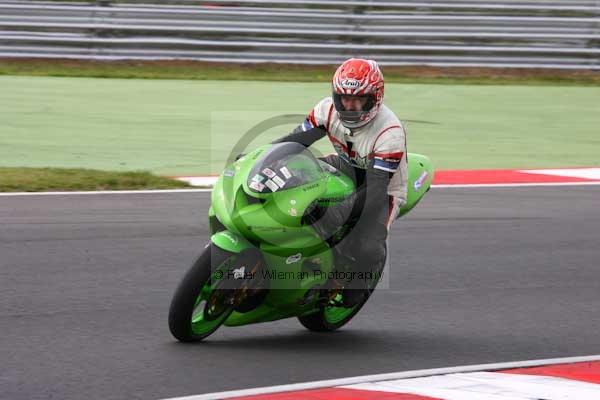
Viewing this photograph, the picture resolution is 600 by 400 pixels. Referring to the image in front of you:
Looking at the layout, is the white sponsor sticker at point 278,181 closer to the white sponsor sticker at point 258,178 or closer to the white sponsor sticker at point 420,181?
the white sponsor sticker at point 258,178

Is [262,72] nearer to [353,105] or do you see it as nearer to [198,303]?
[353,105]

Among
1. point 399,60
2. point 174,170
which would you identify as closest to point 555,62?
point 399,60

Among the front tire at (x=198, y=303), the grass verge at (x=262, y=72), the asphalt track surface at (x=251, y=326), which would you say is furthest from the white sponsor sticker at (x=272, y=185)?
the grass verge at (x=262, y=72)

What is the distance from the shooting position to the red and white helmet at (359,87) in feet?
19.3

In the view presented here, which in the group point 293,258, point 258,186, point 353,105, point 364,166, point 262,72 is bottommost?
point 293,258

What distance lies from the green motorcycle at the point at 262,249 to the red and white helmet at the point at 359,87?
31 cm

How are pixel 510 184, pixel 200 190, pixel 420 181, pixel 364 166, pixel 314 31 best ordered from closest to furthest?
pixel 364 166, pixel 420 181, pixel 200 190, pixel 510 184, pixel 314 31

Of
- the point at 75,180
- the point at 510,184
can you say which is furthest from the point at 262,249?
the point at 510,184

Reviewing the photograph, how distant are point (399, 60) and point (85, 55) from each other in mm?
5243

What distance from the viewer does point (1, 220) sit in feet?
30.3

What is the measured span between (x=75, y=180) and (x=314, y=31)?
8.38m

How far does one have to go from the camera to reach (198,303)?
5750 millimetres

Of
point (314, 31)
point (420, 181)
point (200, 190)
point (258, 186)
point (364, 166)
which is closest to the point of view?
point (258, 186)

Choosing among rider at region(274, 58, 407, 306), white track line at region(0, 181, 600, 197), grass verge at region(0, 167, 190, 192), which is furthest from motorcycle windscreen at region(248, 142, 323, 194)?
grass verge at region(0, 167, 190, 192)
